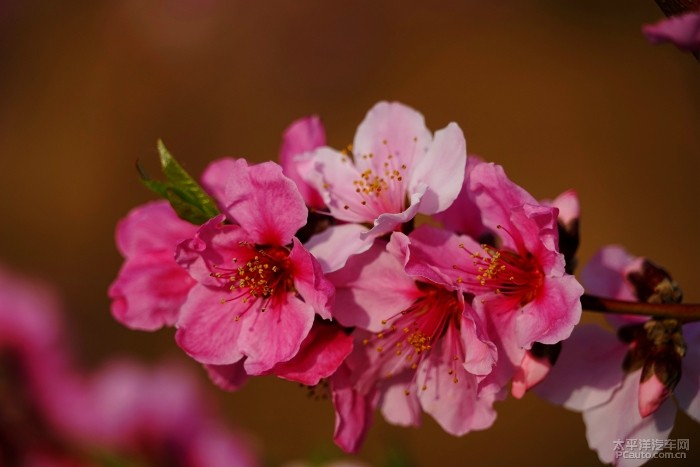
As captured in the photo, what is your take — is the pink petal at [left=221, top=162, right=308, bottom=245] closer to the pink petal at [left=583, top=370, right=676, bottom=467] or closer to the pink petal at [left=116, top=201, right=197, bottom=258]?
the pink petal at [left=116, top=201, right=197, bottom=258]

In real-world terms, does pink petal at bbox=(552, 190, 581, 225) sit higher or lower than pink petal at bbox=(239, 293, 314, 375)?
higher

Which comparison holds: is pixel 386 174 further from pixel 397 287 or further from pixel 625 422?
pixel 625 422

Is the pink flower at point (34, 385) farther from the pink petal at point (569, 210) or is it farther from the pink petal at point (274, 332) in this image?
the pink petal at point (569, 210)

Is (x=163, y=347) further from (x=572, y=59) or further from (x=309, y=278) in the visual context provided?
(x=309, y=278)

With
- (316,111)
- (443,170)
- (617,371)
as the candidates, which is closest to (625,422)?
(617,371)

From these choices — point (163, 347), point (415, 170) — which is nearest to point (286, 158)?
point (415, 170)

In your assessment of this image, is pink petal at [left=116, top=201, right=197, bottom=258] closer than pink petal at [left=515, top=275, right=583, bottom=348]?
No

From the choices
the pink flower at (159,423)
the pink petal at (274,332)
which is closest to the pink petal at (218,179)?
the pink petal at (274,332)

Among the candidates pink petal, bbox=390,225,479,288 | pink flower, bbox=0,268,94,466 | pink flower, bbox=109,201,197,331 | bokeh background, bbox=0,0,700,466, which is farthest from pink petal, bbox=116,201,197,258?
bokeh background, bbox=0,0,700,466
